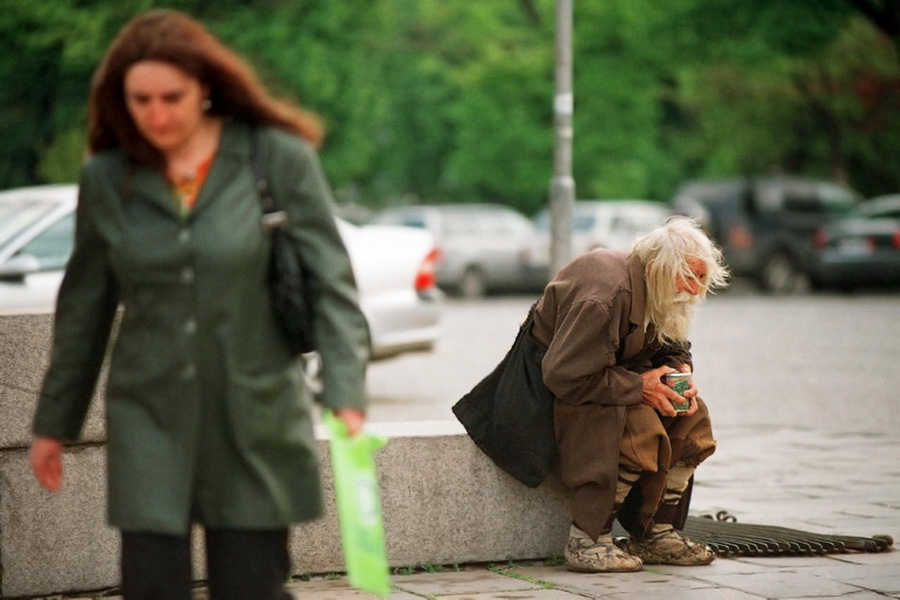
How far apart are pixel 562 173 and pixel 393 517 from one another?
5829 mm

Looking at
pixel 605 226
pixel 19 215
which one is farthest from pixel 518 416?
pixel 605 226

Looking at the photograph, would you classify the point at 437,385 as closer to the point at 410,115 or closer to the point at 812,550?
the point at 812,550

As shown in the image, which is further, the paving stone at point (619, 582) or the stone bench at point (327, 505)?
the paving stone at point (619, 582)

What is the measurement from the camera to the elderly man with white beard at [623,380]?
5.75m

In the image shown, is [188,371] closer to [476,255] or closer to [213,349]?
[213,349]

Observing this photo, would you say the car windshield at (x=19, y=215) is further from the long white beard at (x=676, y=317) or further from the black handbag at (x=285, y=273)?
the black handbag at (x=285, y=273)

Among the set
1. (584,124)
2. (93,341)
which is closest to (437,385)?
(93,341)

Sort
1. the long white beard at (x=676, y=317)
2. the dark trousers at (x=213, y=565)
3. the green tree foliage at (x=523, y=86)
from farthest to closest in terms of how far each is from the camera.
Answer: the green tree foliage at (x=523, y=86)
the long white beard at (x=676, y=317)
the dark trousers at (x=213, y=565)

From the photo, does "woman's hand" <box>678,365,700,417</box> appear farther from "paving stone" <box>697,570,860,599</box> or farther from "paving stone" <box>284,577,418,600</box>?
"paving stone" <box>284,577,418,600</box>

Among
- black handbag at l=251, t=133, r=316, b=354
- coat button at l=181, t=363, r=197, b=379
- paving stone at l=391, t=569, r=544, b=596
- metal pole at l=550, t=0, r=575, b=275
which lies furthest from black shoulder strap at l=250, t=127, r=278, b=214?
metal pole at l=550, t=0, r=575, b=275

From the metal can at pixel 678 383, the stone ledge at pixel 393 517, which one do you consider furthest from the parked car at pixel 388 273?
the metal can at pixel 678 383

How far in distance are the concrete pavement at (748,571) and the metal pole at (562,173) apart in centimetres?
309

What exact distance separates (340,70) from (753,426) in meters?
17.8

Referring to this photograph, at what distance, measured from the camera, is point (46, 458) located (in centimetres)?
365
